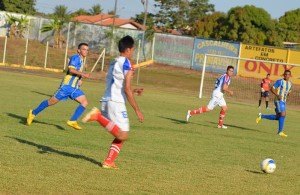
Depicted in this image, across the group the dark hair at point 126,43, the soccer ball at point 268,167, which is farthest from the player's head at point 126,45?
the soccer ball at point 268,167

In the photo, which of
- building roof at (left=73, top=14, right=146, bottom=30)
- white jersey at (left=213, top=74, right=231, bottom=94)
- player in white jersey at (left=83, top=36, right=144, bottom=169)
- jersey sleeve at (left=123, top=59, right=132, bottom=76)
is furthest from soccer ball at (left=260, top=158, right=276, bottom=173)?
building roof at (left=73, top=14, right=146, bottom=30)

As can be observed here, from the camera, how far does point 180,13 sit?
297ft

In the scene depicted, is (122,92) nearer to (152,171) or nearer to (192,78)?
(152,171)

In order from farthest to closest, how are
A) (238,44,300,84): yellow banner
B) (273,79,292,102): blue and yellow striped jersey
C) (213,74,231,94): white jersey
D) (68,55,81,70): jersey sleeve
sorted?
1. (238,44,300,84): yellow banner
2. (213,74,231,94): white jersey
3. (273,79,292,102): blue and yellow striped jersey
4. (68,55,81,70): jersey sleeve

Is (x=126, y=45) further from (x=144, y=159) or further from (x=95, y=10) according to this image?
(x=95, y=10)

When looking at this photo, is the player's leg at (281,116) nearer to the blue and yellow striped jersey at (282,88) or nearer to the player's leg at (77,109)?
the blue and yellow striped jersey at (282,88)

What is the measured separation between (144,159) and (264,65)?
39185 millimetres

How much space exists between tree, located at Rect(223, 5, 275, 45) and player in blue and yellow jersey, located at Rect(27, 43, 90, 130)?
57.1 metres

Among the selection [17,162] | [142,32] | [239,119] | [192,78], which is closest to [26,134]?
[17,162]


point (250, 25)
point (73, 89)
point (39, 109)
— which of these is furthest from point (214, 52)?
point (39, 109)

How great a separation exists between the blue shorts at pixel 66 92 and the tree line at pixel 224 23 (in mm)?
45489

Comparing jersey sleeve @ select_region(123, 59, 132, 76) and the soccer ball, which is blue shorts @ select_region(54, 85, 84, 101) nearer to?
jersey sleeve @ select_region(123, 59, 132, 76)

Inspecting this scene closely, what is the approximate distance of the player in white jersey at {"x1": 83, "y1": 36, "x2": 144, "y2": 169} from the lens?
9.62 m

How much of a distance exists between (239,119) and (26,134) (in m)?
12.3
